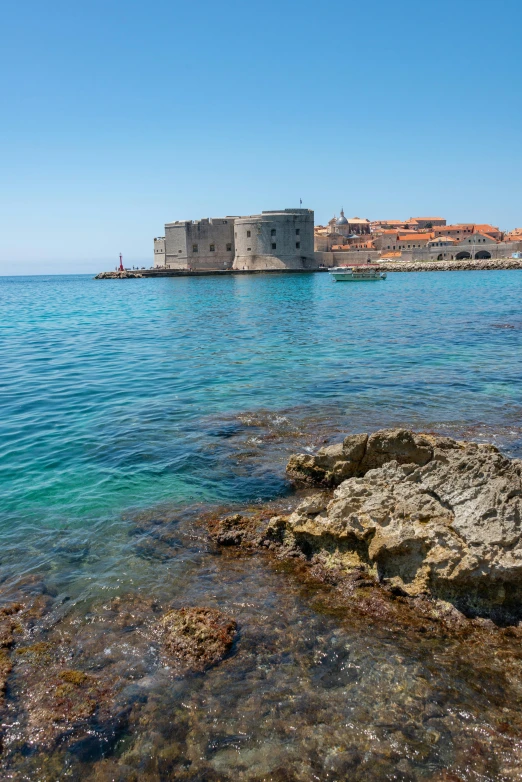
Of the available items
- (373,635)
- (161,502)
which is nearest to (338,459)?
(161,502)

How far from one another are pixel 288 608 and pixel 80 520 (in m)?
2.35

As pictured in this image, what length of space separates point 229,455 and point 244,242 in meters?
54.7

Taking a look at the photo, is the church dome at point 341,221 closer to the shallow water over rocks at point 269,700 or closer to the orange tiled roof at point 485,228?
the orange tiled roof at point 485,228

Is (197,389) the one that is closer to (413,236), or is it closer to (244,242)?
(244,242)

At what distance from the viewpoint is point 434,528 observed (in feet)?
12.2

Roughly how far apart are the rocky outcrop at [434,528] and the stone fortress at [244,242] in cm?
5542

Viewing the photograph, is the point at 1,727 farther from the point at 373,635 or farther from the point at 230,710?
the point at 373,635

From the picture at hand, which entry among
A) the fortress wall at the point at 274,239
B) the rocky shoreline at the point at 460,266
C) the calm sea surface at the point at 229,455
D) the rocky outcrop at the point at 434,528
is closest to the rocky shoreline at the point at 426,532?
the rocky outcrop at the point at 434,528

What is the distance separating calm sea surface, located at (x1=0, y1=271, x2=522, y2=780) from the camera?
2805 millimetres

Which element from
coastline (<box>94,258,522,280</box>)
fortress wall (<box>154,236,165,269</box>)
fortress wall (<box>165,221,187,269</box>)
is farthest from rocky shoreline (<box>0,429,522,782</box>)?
fortress wall (<box>154,236,165,269</box>)

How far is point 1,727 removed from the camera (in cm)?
277

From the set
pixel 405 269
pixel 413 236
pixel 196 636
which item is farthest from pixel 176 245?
pixel 196 636

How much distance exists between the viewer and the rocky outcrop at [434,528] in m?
3.47

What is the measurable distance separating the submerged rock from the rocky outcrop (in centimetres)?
103
